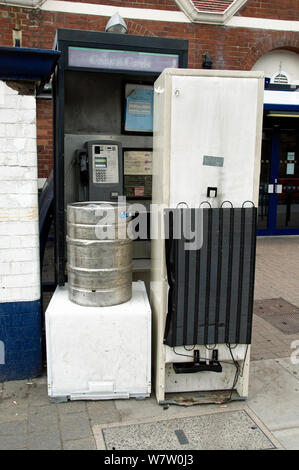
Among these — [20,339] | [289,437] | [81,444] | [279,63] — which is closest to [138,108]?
[20,339]

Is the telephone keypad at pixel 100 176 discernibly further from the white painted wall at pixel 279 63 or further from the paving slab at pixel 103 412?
the white painted wall at pixel 279 63

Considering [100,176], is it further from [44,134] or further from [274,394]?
[44,134]

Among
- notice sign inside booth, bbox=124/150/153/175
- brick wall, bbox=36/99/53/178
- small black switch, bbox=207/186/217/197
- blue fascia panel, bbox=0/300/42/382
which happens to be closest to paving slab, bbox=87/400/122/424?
blue fascia panel, bbox=0/300/42/382

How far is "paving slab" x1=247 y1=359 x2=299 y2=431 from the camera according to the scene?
10.4 feet

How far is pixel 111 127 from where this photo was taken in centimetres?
486

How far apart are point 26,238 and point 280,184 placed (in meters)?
7.82

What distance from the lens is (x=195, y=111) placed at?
3.00 meters

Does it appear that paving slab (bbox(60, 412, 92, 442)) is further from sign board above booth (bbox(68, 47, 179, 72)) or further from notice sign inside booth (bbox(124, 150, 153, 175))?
sign board above booth (bbox(68, 47, 179, 72))

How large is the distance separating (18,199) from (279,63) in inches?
307

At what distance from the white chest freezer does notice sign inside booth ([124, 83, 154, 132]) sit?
2.31m

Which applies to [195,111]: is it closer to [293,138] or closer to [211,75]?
[211,75]

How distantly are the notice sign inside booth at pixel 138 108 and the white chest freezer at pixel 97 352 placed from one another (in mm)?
2305
